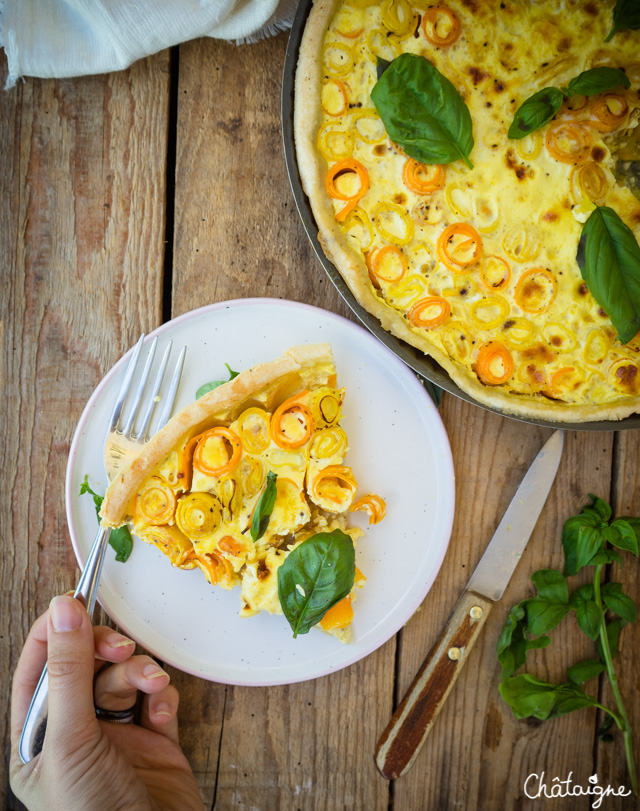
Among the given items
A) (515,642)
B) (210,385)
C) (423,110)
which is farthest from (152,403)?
(515,642)

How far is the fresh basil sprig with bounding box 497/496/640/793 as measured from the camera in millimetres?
2068

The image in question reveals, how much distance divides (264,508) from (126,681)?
902 mm

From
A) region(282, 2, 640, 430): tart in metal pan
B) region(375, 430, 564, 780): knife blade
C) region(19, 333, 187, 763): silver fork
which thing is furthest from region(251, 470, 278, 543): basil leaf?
region(375, 430, 564, 780): knife blade

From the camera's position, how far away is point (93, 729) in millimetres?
1814

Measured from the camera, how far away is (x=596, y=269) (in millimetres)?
1631

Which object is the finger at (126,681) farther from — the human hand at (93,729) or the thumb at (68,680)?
the thumb at (68,680)

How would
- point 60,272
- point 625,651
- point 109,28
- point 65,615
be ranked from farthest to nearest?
point 625,651, point 60,272, point 109,28, point 65,615

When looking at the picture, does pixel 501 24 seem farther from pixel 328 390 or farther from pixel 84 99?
pixel 84 99

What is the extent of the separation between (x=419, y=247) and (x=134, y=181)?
1.16 meters

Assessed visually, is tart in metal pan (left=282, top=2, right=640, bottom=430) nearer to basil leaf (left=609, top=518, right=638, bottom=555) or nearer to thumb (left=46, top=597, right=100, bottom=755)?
basil leaf (left=609, top=518, right=638, bottom=555)

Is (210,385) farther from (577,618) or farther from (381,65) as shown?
(577,618)

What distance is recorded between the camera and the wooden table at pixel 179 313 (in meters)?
2.09

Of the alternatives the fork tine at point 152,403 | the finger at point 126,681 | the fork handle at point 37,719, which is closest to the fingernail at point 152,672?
the finger at point 126,681

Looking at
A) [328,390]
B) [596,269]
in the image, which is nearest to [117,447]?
[328,390]
